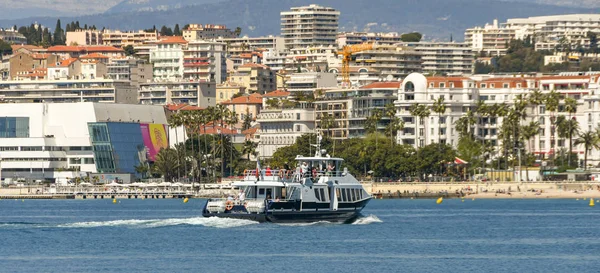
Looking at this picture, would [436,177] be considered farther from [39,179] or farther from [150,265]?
[150,265]

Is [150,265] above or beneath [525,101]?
beneath

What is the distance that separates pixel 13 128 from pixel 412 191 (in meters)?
65.6

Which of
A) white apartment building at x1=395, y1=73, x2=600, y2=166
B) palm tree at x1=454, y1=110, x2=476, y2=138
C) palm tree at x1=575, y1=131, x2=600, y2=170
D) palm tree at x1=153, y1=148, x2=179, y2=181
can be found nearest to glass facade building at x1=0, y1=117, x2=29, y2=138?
palm tree at x1=153, y1=148, x2=179, y2=181

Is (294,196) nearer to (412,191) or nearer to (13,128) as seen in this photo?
(412,191)

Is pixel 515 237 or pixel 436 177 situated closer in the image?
pixel 515 237

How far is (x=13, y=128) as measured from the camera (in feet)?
653

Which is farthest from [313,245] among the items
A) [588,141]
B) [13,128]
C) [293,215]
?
[13,128]

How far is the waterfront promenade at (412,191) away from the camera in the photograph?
157375 millimetres

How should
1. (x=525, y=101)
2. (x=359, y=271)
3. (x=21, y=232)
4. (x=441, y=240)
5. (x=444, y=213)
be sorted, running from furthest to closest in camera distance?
(x=525, y=101)
(x=444, y=213)
(x=21, y=232)
(x=441, y=240)
(x=359, y=271)

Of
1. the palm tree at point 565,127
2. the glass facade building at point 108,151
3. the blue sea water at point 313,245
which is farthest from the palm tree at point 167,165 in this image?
the blue sea water at point 313,245

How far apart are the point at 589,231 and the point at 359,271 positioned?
30.6 m

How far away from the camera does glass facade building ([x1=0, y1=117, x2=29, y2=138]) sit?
19838 cm

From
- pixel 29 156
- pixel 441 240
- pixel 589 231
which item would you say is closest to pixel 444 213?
pixel 589 231

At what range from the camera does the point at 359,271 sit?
219 feet
